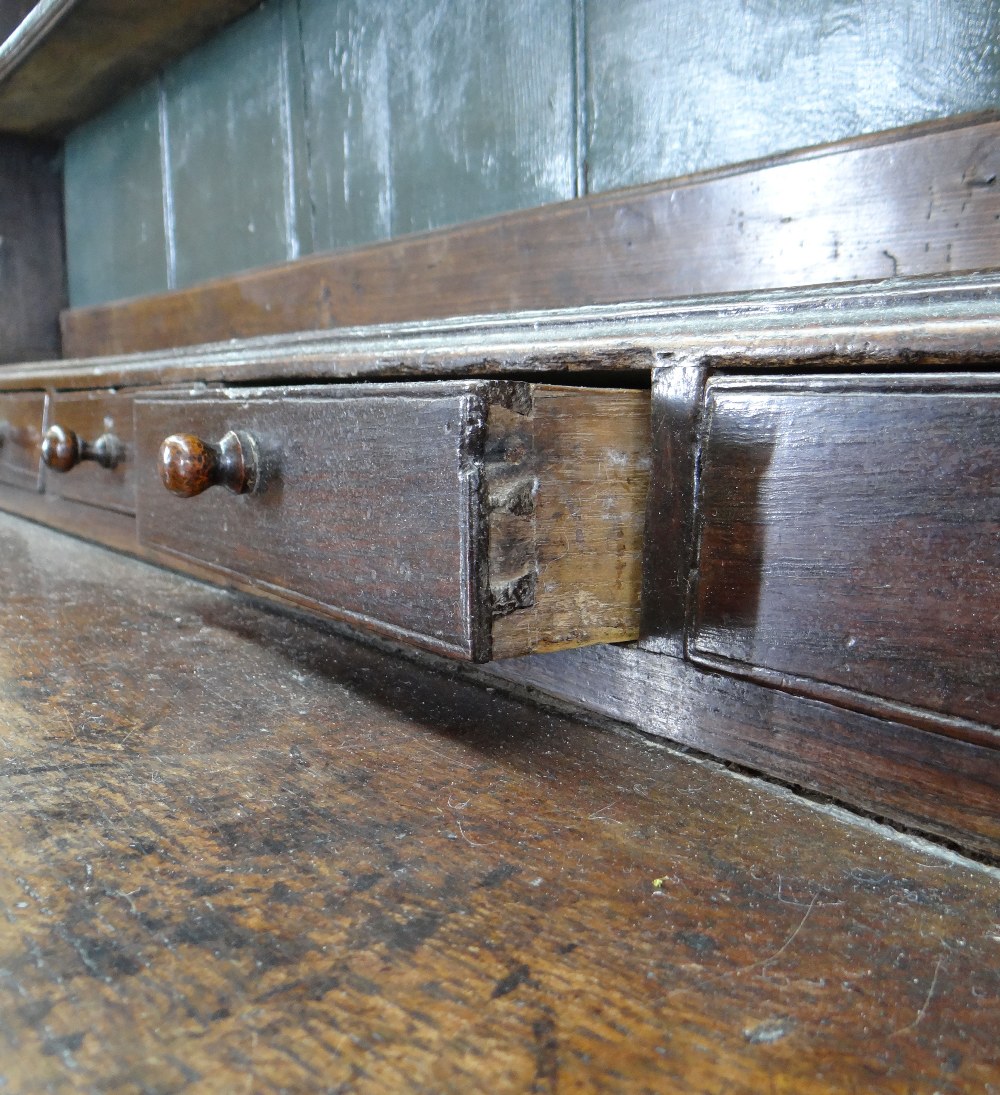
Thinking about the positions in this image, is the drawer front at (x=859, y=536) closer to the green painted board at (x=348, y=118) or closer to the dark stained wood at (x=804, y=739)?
the dark stained wood at (x=804, y=739)

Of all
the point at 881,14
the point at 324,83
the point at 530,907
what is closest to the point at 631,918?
the point at 530,907

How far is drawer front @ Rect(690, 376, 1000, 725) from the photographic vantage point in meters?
0.33

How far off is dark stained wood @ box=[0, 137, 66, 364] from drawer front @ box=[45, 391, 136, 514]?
113cm

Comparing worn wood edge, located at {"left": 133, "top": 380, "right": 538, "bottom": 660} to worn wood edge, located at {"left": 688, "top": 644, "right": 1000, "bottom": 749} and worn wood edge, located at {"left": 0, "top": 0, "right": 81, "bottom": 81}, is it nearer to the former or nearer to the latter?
worn wood edge, located at {"left": 688, "top": 644, "right": 1000, "bottom": 749}

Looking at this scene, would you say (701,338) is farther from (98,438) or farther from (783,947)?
(98,438)

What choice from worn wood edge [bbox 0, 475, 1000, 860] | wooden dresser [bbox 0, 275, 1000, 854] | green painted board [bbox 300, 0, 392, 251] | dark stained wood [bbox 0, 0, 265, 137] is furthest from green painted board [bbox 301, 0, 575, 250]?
worn wood edge [bbox 0, 475, 1000, 860]

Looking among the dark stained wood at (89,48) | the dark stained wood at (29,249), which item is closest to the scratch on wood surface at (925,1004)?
the dark stained wood at (89,48)

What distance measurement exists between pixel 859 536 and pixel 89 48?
1.73m

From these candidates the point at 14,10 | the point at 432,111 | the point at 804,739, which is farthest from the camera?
the point at 14,10

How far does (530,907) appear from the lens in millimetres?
317

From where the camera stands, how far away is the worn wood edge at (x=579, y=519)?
1.38 ft

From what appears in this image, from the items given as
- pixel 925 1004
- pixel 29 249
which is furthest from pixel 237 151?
pixel 925 1004

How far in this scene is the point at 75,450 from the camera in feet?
2.89

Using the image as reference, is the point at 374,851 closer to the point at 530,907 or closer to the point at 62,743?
the point at 530,907
